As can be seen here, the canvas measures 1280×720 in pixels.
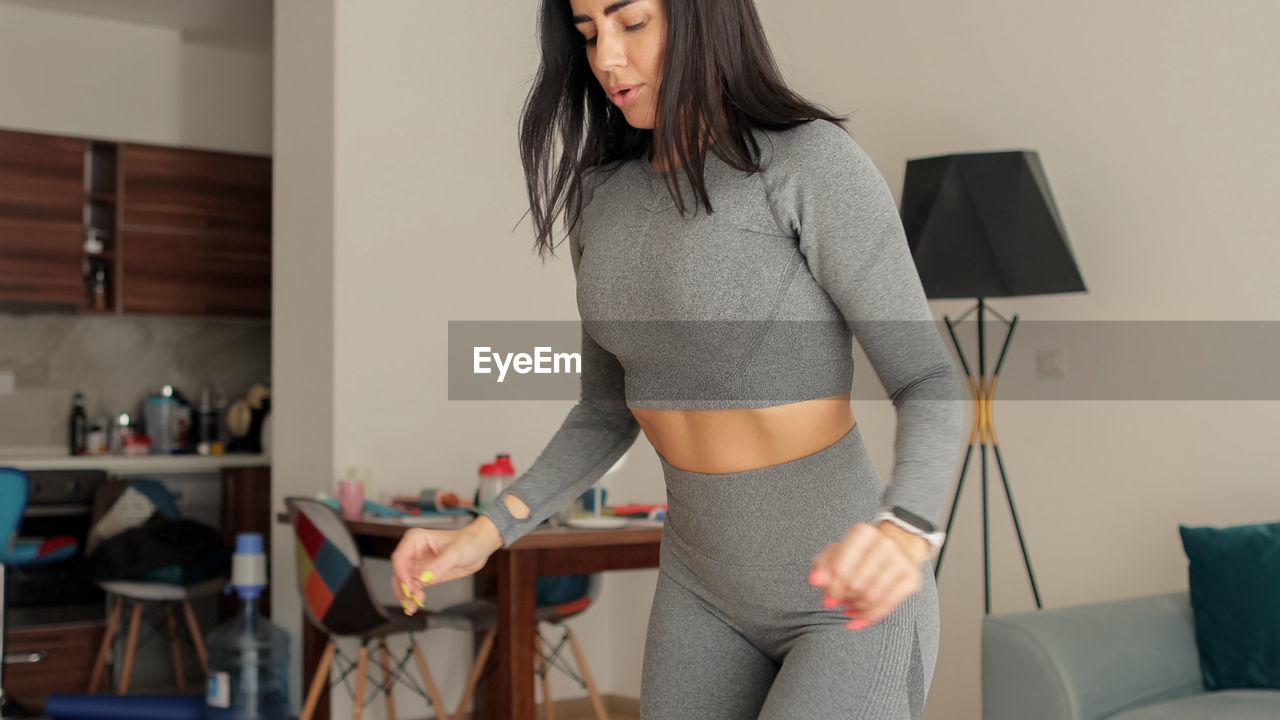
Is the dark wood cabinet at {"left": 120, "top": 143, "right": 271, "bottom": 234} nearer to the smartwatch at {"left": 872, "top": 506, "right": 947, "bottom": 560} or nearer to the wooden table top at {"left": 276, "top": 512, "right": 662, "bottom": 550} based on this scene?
the wooden table top at {"left": 276, "top": 512, "right": 662, "bottom": 550}

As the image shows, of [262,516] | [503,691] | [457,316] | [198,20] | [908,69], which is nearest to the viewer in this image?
[503,691]

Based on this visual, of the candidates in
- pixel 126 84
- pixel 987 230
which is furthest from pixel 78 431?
pixel 987 230

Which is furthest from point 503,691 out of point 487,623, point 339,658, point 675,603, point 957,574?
point 675,603

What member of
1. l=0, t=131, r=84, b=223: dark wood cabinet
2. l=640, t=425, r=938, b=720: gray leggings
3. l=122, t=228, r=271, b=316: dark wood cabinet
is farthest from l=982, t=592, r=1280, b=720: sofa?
l=0, t=131, r=84, b=223: dark wood cabinet

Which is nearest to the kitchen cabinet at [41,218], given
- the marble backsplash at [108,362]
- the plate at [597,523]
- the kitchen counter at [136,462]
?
the marble backsplash at [108,362]

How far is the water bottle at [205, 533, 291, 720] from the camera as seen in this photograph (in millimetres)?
3916

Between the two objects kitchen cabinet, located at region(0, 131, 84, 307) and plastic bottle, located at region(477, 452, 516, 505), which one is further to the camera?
kitchen cabinet, located at region(0, 131, 84, 307)

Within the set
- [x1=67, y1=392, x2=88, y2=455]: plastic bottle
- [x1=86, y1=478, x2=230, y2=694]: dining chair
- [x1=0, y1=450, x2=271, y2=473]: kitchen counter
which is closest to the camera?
[x1=86, y1=478, x2=230, y2=694]: dining chair

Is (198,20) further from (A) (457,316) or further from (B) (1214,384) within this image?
(B) (1214,384)

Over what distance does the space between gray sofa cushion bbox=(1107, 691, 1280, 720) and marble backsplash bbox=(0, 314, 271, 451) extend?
4656mm

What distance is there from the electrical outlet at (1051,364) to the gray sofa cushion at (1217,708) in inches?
44.9

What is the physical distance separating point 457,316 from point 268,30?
2.20m

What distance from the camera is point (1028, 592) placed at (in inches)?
140

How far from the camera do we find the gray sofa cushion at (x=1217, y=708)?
2.30 m
